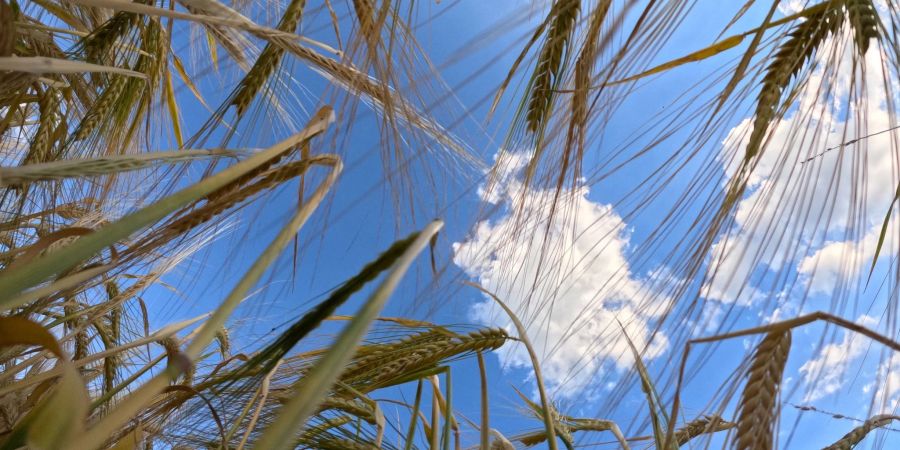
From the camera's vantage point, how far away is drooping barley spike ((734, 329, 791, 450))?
39 centimetres

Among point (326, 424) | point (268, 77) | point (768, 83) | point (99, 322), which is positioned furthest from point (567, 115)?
point (99, 322)

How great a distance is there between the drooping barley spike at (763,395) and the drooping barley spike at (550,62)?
1.21 feet

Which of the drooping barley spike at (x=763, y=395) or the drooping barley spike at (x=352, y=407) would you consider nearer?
the drooping barley spike at (x=763, y=395)

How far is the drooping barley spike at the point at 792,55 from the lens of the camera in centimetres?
57

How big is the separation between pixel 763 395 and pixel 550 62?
1.42 feet

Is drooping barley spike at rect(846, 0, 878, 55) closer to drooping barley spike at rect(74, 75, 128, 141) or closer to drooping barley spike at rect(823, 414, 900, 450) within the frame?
drooping barley spike at rect(823, 414, 900, 450)

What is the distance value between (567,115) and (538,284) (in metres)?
0.19

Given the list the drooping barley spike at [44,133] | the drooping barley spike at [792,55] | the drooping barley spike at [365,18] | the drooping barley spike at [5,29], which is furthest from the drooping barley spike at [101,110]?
the drooping barley spike at [792,55]

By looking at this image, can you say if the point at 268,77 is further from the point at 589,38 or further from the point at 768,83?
the point at 768,83

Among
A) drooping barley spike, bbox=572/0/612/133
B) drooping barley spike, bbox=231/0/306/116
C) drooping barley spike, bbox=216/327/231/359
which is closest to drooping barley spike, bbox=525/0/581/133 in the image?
drooping barley spike, bbox=572/0/612/133

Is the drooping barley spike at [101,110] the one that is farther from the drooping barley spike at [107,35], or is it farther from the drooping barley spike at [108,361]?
the drooping barley spike at [108,361]

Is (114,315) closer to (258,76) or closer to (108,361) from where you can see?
(108,361)

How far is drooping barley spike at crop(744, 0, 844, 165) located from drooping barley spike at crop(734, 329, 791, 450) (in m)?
0.22

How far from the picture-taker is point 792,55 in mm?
598
